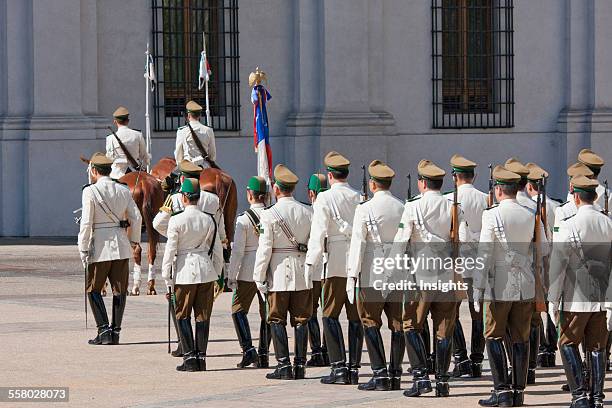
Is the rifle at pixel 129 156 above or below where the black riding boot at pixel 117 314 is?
above

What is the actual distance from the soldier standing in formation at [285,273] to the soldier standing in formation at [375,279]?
737 millimetres

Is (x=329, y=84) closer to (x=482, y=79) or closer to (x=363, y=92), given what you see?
(x=363, y=92)

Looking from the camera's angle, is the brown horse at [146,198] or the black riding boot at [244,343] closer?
the black riding boot at [244,343]

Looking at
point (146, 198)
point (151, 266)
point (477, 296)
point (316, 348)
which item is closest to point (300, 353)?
point (316, 348)

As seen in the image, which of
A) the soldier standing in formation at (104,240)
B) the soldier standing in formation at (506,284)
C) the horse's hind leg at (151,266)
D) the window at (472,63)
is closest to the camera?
the soldier standing in formation at (506,284)

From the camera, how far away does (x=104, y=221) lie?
50.5 ft

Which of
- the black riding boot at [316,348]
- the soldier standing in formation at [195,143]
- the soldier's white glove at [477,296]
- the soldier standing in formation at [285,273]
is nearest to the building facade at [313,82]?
the soldier standing in formation at [195,143]

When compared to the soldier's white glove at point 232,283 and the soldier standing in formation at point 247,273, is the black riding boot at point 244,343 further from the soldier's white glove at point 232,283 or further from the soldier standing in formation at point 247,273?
the soldier's white glove at point 232,283

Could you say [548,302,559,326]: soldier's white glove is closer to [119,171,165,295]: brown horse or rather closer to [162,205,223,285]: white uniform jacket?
[162,205,223,285]: white uniform jacket

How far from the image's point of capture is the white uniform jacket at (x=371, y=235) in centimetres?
1227

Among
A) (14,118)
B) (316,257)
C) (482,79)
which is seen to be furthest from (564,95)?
(316,257)

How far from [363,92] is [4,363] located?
1557cm

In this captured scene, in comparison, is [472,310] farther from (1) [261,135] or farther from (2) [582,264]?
(1) [261,135]

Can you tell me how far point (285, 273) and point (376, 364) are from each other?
1.19 m
